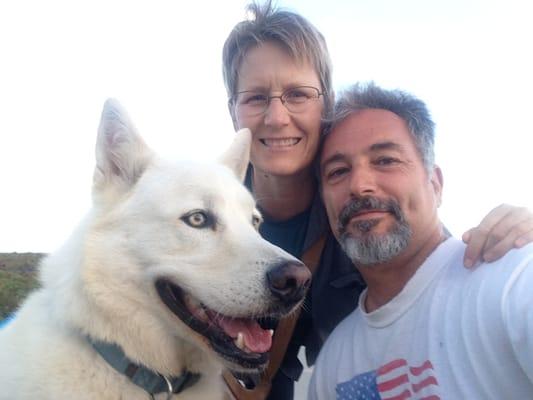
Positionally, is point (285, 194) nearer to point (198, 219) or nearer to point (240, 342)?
point (198, 219)

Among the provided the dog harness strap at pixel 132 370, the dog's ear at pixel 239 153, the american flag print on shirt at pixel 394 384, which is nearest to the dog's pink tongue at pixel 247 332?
the dog harness strap at pixel 132 370

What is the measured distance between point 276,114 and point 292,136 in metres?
0.17

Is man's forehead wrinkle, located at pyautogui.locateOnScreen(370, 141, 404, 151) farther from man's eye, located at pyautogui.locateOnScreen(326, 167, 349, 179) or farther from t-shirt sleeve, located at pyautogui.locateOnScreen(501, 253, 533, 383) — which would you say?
t-shirt sleeve, located at pyautogui.locateOnScreen(501, 253, 533, 383)

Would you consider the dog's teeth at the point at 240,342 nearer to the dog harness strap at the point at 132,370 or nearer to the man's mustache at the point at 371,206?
the dog harness strap at the point at 132,370

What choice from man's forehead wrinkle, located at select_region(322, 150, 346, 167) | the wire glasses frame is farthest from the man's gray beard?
the wire glasses frame

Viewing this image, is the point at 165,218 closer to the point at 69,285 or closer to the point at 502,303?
the point at 69,285

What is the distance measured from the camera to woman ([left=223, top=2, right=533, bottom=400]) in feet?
10.2

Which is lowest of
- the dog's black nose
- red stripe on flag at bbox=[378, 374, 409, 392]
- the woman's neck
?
red stripe on flag at bbox=[378, 374, 409, 392]

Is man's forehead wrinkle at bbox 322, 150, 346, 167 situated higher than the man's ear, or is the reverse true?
man's forehead wrinkle at bbox 322, 150, 346, 167

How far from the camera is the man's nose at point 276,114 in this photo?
3062mm

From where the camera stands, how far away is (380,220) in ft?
8.38

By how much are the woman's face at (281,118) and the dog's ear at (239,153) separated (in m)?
0.13

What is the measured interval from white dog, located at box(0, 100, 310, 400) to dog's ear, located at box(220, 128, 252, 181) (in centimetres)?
54

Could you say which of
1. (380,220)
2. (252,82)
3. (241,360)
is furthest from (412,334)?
(252,82)
